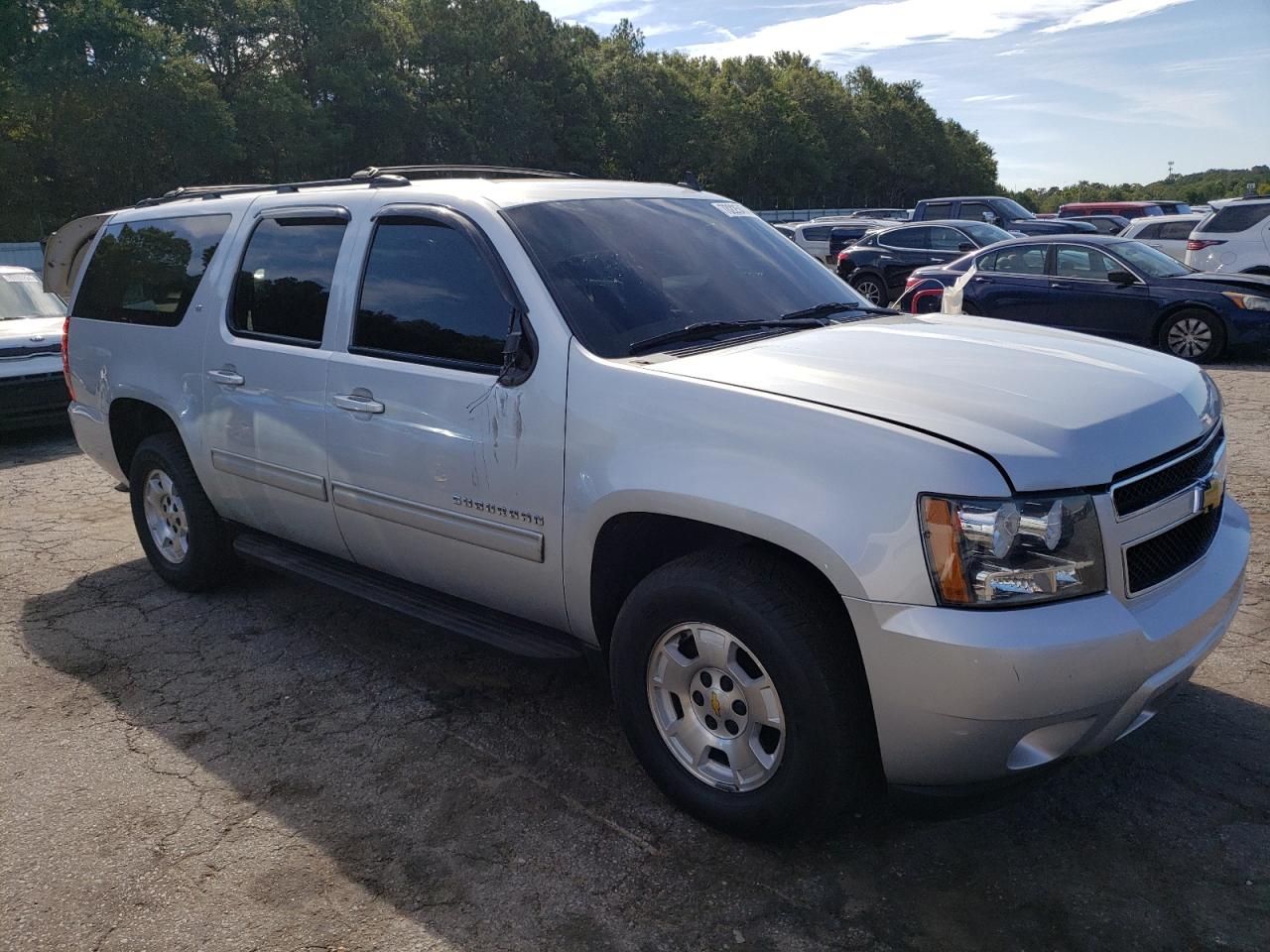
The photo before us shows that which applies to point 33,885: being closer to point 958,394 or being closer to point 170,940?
point 170,940

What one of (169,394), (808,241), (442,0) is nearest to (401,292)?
(169,394)

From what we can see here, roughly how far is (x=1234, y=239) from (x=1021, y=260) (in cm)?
418

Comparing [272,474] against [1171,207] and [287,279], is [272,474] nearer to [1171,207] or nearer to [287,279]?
[287,279]

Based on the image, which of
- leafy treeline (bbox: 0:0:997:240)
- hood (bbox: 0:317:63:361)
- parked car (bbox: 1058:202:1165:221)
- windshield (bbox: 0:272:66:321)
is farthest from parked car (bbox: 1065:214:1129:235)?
leafy treeline (bbox: 0:0:997:240)

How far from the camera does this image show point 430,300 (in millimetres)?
3695

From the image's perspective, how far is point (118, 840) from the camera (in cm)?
318

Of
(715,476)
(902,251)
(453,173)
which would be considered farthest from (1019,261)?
(715,476)

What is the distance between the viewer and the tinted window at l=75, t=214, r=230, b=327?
4.83m

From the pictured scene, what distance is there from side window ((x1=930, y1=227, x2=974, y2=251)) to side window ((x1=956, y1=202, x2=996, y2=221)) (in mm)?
4913

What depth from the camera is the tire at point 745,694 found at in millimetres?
2672

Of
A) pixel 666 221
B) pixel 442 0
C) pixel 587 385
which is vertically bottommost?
pixel 587 385

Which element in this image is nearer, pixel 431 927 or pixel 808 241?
pixel 431 927

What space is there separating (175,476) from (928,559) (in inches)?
Result: 148

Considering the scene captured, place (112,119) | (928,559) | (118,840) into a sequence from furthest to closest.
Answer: (112,119) < (118,840) < (928,559)
